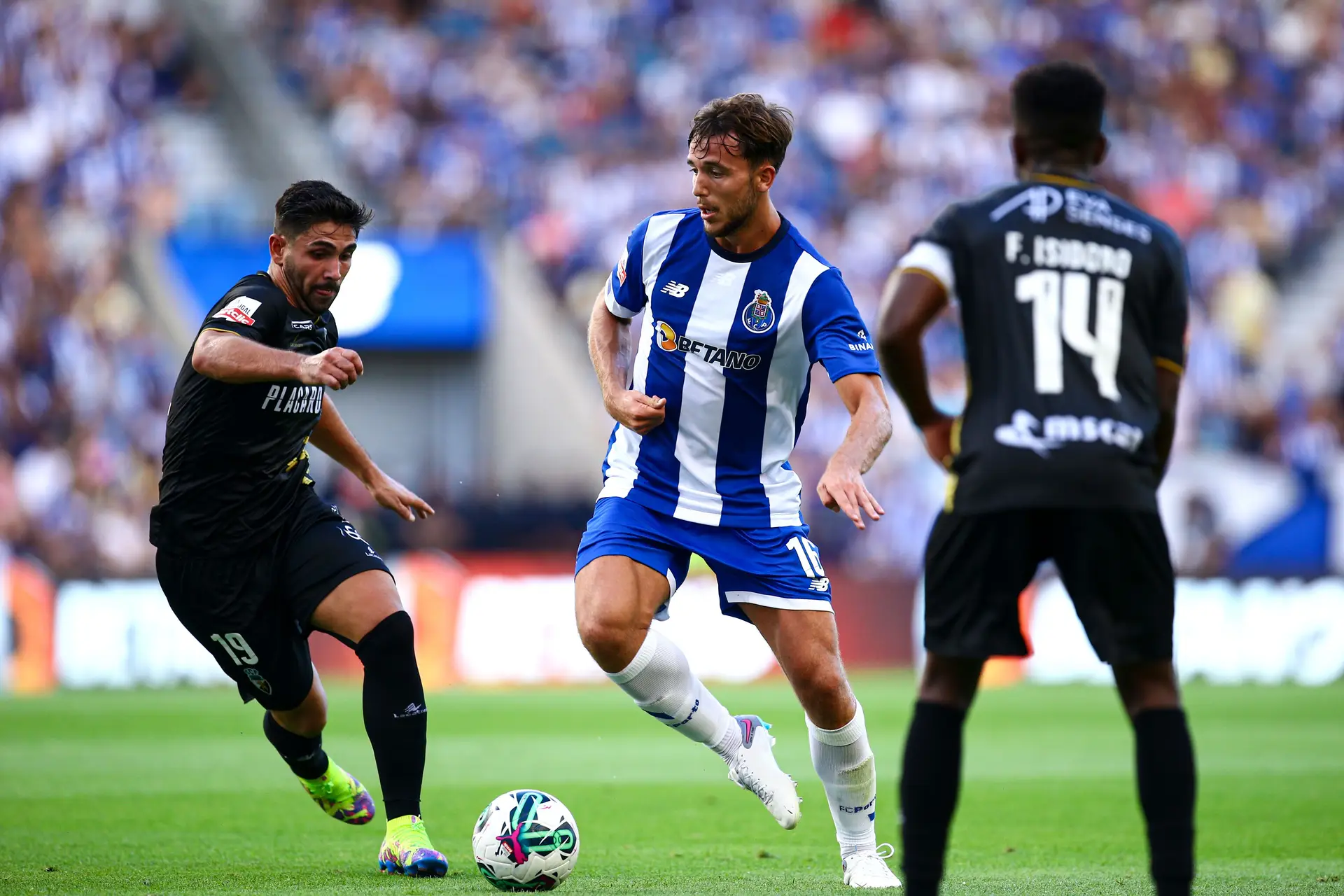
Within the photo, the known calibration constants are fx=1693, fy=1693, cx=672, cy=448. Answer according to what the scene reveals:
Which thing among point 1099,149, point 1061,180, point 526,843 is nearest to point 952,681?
point 1061,180

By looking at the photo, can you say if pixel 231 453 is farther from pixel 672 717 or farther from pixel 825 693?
pixel 825 693

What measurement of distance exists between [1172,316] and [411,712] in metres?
3.05

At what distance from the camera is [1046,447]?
4.17 m

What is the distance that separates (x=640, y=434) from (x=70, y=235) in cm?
1671

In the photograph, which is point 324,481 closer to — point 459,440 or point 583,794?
point 459,440

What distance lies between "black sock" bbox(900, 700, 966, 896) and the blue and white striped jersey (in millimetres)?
1854

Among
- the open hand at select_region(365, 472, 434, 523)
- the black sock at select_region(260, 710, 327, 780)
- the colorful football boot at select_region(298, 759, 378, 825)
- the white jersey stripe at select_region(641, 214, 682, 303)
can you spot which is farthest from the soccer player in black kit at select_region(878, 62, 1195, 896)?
the colorful football boot at select_region(298, 759, 378, 825)

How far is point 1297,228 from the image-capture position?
23.3 meters

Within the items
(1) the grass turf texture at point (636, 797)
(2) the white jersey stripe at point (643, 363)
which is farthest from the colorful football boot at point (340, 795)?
(2) the white jersey stripe at point (643, 363)

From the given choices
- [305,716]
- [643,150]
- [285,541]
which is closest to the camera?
[285,541]

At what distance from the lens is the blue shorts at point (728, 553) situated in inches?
232

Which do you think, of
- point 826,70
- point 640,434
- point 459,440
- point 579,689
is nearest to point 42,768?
point 640,434

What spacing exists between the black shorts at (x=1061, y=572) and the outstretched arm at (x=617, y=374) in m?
1.89

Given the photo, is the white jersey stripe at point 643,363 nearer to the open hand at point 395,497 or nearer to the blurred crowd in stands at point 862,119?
the open hand at point 395,497
